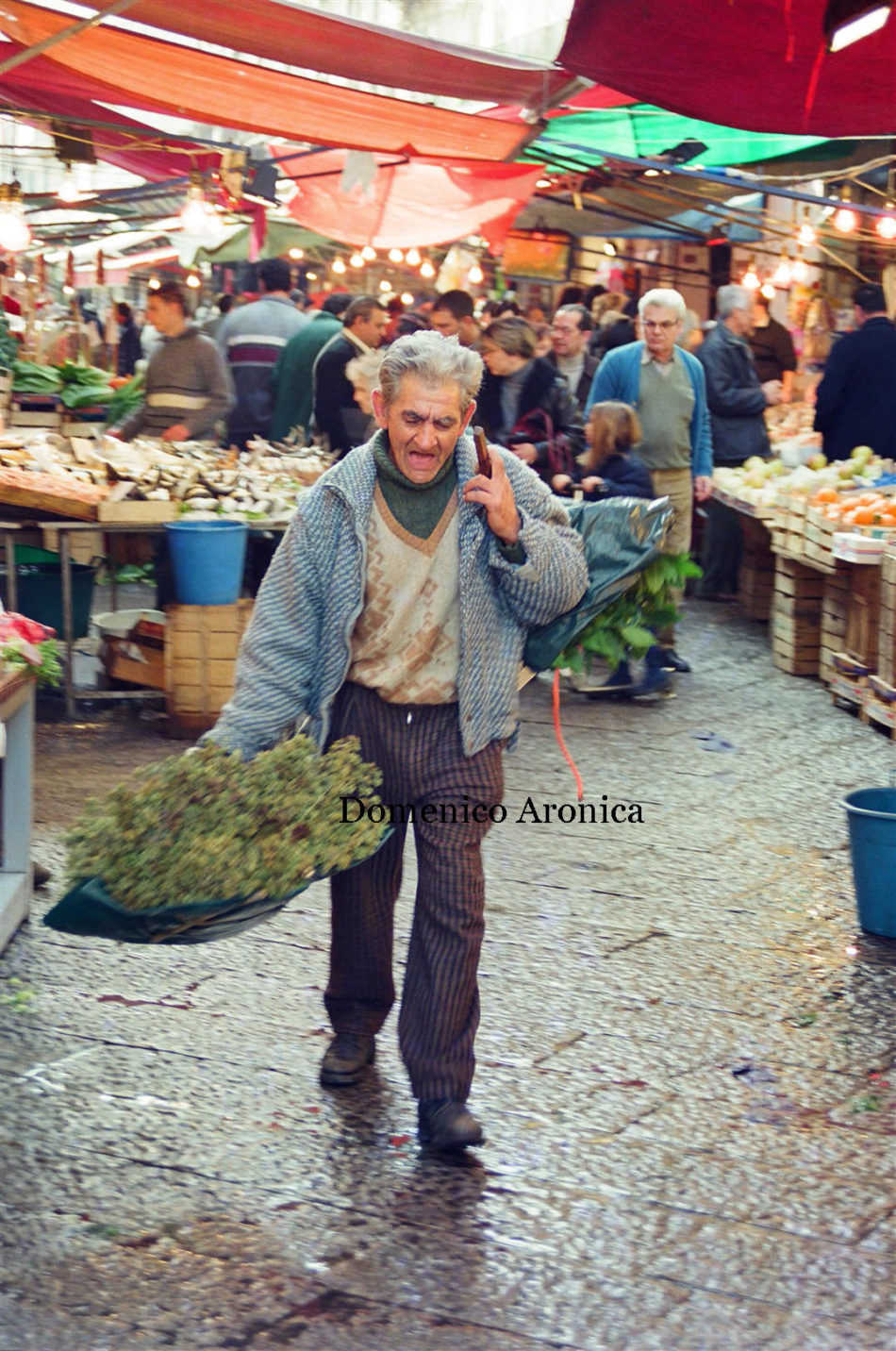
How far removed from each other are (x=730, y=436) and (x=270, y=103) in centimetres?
469

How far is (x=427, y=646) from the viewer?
3855mm

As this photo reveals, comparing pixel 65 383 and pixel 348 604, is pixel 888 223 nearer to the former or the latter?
pixel 65 383

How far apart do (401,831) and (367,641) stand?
52 cm

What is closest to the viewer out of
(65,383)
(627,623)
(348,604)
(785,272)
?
(348,604)

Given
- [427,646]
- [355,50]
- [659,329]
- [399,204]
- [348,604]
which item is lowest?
[427,646]

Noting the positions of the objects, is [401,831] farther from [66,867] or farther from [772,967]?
[772,967]

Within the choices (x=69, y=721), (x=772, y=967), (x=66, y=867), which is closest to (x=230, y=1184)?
(x=66, y=867)

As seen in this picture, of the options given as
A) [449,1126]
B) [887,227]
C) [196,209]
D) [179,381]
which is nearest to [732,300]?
[887,227]

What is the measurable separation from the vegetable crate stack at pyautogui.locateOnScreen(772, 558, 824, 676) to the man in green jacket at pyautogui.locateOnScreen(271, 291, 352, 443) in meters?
3.04

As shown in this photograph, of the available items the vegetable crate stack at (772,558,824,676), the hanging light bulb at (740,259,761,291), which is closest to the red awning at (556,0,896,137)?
the vegetable crate stack at (772,558,824,676)

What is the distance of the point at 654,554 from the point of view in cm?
406

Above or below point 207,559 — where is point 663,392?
above

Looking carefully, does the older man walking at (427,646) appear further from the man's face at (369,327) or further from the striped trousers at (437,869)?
the man's face at (369,327)

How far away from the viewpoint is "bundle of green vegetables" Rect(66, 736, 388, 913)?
3.46m
